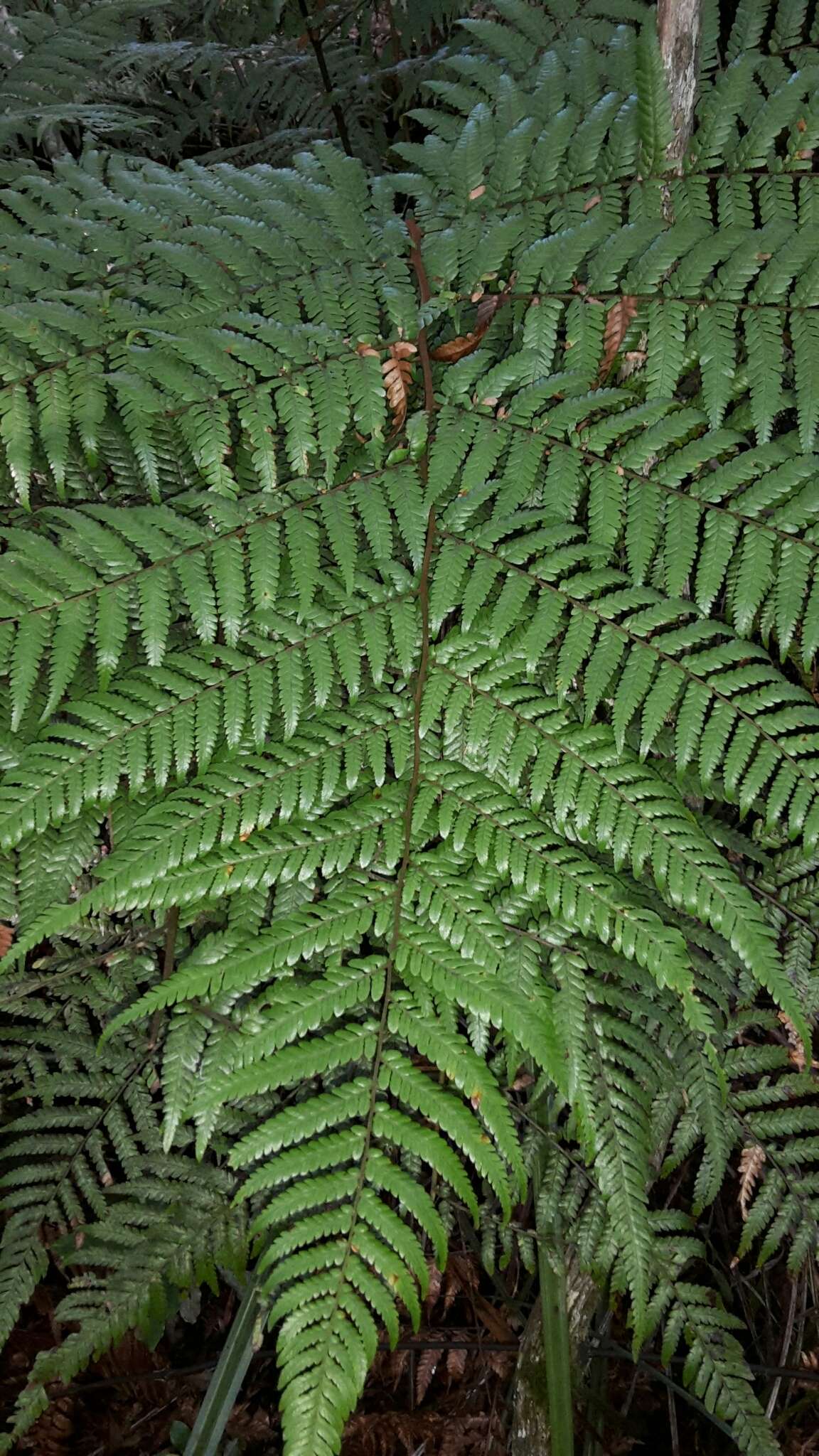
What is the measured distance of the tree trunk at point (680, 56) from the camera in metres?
1.81

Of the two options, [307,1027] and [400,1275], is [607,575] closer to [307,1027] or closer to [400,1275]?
[307,1027]

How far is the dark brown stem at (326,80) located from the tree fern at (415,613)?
1150 millimetres

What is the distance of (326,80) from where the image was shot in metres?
3.26

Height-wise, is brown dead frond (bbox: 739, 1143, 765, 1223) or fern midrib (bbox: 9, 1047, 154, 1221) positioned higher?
fern midrib (bbox: 9, 1047, 154, 1221)

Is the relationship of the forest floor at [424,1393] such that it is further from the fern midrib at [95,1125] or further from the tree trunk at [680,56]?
the tree trunk at [680,56]

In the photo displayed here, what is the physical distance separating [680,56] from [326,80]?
1913mm

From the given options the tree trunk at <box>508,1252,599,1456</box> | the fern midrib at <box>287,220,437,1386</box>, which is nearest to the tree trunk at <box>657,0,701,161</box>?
the fern midrib at <box>287,220,437,1386</box>

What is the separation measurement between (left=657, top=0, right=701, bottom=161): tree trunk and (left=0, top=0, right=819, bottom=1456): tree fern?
92mm

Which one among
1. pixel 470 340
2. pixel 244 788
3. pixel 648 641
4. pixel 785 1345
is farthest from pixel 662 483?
pixel 785 1345

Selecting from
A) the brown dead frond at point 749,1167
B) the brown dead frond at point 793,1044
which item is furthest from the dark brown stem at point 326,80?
the brown dead frond at point 749,1167

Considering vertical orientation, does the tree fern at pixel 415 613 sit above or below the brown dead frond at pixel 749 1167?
above

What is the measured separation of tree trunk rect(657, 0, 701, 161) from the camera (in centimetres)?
181

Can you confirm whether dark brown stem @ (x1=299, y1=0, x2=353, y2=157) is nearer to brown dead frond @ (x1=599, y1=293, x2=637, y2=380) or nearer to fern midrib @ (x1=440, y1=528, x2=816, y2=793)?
brown dead frond @ (x1=599, y1=293, x2=637, y2=380)

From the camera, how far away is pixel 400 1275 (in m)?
1.47
